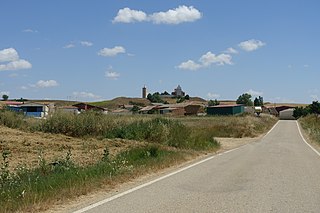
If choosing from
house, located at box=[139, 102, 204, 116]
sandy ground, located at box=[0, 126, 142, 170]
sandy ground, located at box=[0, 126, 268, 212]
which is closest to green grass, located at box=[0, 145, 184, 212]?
sandy ground, located at box=[0, 126, 268, 212]

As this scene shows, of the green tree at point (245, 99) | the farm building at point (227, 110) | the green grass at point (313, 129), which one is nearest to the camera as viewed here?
the green grass at point (313, 129)

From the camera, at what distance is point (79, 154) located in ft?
63.9

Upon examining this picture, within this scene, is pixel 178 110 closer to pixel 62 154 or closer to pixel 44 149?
pixel 44 149

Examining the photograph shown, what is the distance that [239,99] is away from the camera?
19638 centimetres

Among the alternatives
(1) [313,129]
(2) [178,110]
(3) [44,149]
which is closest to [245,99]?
(2) [178,110]

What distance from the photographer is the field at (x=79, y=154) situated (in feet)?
34.3

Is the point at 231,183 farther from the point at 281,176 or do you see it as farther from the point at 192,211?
the point at 192,211

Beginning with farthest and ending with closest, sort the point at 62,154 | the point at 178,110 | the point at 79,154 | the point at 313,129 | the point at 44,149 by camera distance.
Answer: the point at 178,110 → the point at 313,129 → the point at 44,149 → the point at 79,154 → the point at 62,154

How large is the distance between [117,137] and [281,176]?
16.5m

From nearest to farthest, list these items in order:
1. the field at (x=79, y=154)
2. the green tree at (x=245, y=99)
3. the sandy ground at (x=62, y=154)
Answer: the sandy ground at (x=62, y=154)
the field at (x=79, y=154)
the green tree at (x=245, y=99)

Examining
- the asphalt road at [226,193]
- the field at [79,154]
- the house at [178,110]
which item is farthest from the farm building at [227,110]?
the asphalt road at [226,193]

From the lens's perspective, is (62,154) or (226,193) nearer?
(226,193)

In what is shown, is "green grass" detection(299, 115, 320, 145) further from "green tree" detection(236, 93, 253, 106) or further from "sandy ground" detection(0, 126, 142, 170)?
"green tree" detection(236, 93, 253, 106)

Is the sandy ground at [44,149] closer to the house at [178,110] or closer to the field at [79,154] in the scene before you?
the field at [79,154]
